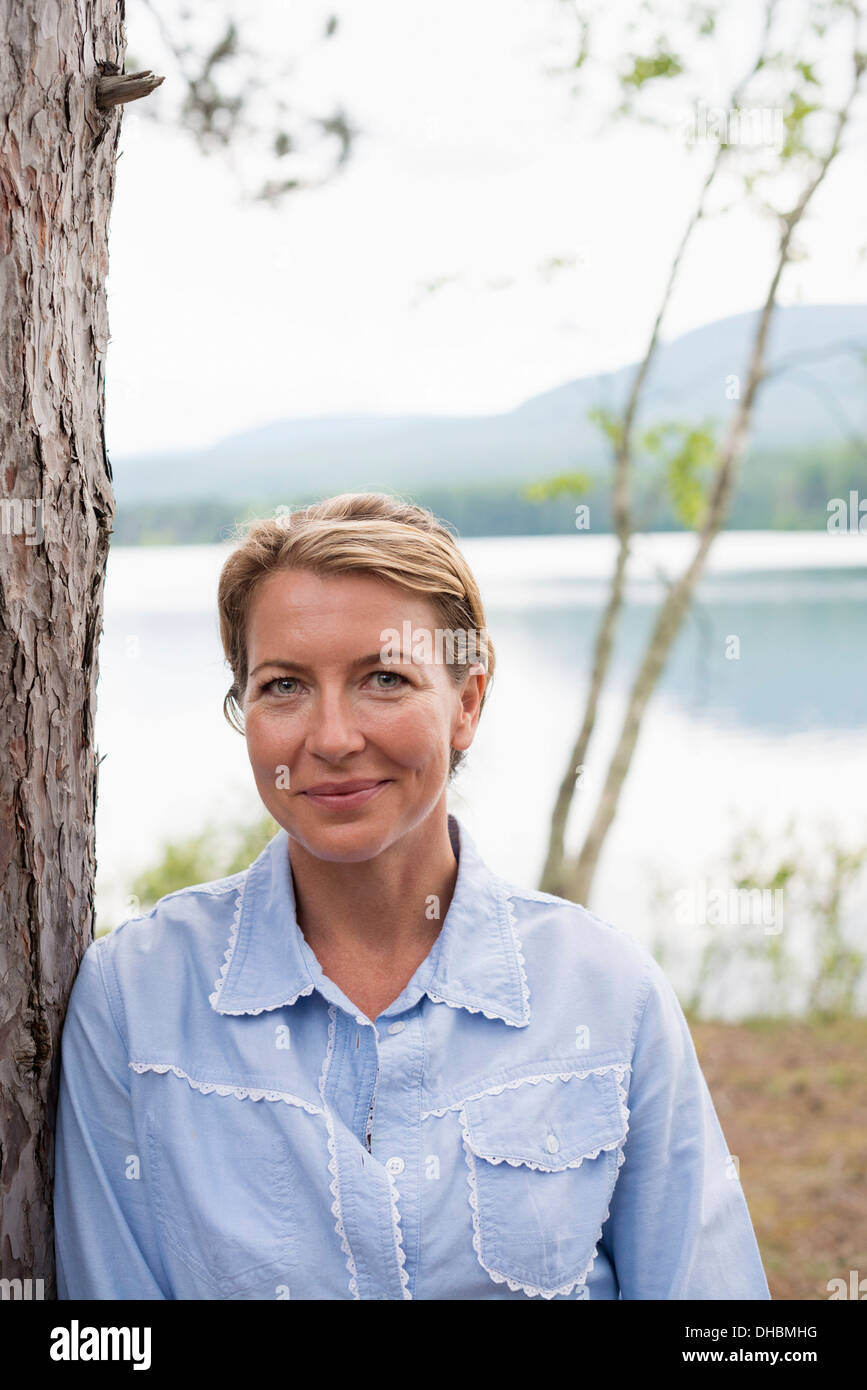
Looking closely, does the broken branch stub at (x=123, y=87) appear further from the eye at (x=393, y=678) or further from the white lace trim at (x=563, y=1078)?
the white lace trim at (x=563, y=1078)

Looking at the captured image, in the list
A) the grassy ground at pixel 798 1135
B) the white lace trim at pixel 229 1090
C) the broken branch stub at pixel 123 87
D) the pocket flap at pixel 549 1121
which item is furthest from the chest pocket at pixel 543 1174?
the grassy ground at pixel 798 1135

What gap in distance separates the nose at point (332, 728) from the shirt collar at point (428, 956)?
0.85 ft

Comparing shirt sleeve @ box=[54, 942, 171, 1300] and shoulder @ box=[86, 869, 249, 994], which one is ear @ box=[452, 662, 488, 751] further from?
shirt sleeve @ box=[54, 942, 171, 1300]

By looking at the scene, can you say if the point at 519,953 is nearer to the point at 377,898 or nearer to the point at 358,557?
the point at 377,898

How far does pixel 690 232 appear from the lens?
425cm

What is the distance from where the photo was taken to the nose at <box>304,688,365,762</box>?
5.00 feet

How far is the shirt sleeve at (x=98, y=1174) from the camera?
59.2 inches

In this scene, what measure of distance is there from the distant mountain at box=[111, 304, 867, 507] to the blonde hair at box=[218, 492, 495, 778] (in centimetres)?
143

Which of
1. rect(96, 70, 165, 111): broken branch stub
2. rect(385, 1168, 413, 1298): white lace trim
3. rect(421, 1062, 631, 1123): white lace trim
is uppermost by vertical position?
rect(96, 70, 165, 111): broken branch stub

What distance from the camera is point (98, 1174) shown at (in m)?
1.53

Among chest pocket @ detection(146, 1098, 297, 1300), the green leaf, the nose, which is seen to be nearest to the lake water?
the nose

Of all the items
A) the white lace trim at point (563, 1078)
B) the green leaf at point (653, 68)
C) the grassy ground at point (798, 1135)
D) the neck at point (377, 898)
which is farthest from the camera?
the green leaf at point (653, 68)
